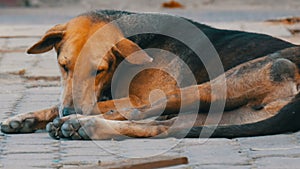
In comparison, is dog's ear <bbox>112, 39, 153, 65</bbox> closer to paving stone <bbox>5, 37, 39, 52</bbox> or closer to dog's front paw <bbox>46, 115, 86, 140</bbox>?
dog's front paw <bbox>46, 115, 86, 140</bbox>

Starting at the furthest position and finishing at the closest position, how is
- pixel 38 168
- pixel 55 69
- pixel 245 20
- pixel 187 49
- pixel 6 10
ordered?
pixel 6 10, pixel 245 20, pixel 55 69, pixel 187 49, pixel 38 168

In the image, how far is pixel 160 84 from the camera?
6.49 m

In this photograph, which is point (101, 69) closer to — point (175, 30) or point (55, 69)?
point (175, 30)

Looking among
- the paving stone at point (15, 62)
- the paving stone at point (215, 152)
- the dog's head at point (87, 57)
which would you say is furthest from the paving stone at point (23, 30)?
the paving stone at point (215, 152)

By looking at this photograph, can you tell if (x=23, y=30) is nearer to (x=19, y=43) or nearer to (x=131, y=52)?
(x=19, y=43)

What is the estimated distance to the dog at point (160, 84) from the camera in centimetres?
588

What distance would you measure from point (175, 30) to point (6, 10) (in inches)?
370

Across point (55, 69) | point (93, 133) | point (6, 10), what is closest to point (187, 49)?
point (93, 133)

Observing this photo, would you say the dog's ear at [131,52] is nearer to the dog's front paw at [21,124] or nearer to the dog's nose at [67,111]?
the dog's nose at [67,111]

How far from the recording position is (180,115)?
20.0 feet

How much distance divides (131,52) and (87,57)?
305 millimetres

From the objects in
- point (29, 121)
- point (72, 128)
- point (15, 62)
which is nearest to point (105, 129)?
point (72, 128)

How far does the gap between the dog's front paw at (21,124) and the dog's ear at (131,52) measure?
755 millimetres

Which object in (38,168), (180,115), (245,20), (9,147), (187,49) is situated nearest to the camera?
(38,168)
